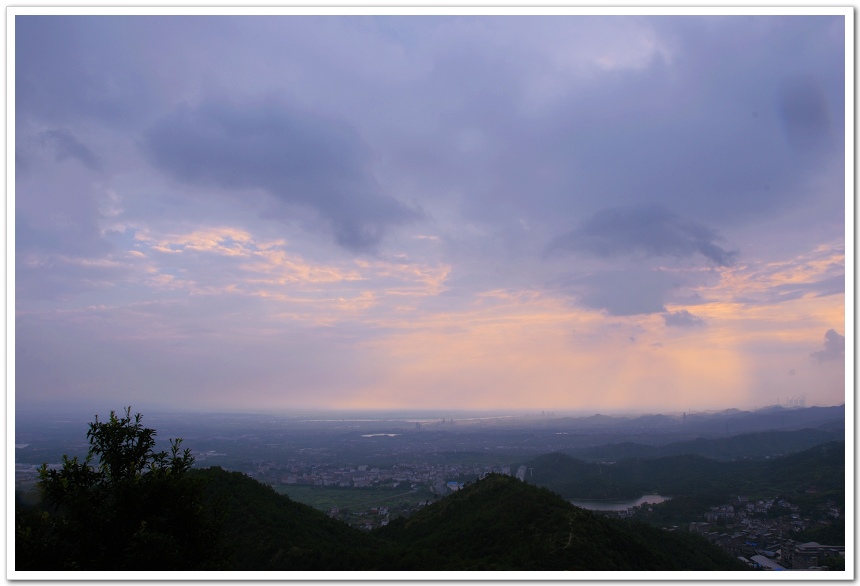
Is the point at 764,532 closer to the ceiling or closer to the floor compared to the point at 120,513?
closer to the floor

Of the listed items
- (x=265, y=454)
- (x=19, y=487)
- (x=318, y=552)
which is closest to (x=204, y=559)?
(x=19, y=487)

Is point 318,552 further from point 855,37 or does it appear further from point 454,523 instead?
point 855,37

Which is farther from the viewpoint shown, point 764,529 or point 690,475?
point 690,475

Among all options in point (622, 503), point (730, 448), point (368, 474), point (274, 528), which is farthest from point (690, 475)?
point (274, 528)


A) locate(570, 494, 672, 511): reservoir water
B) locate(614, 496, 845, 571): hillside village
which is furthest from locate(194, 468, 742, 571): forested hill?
locate(570, 494, 672, 511): reservoir water

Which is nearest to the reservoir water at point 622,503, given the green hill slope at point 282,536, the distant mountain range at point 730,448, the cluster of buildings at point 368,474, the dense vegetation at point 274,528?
the dense vegetation at point 274,528

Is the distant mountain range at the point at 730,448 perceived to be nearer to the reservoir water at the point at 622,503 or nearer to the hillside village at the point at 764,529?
the reservoir water at the point at 622,503

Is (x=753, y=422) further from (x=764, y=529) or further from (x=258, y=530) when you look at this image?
(x=258, y=530)
